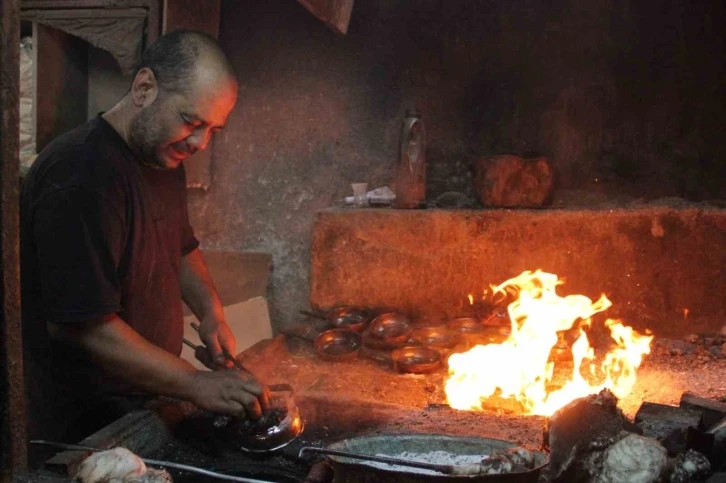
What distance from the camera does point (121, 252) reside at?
133 inches

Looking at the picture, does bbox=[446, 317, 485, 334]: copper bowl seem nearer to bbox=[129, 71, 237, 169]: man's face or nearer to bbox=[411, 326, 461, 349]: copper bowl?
bbox=[411, 326, 461, 349]: copper bowl

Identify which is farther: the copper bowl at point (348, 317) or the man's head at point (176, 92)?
the copper bowl at point (348, 317)

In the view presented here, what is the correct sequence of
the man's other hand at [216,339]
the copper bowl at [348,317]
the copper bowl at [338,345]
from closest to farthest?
1. the man's other hand at [216,339]
2. the copper bowl at [338,345]
3. the copper bowl at [348,317]

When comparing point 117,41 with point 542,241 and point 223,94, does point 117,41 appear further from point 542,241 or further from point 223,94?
point 542,241

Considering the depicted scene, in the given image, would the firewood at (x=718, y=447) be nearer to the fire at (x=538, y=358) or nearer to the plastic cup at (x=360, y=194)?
the fire at (x=538, y=358)

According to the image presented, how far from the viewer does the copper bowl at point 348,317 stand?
570 cm

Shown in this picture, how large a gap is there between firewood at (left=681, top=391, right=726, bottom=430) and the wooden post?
2.91 metres

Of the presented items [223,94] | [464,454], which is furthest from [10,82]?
[464,454]

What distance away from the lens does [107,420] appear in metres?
3.53


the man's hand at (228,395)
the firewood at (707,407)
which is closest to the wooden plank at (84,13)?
the man's hand at (228,395)

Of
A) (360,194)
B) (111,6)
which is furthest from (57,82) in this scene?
(360,194)

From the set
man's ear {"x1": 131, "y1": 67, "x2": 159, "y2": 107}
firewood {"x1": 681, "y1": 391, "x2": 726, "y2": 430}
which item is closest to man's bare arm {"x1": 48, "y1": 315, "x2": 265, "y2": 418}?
man's ear {"x1": 131, "y1": 67, "x2": 159, "y2": 107}

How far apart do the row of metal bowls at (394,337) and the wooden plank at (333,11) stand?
218 cm

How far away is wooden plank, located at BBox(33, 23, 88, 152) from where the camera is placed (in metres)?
6.07
